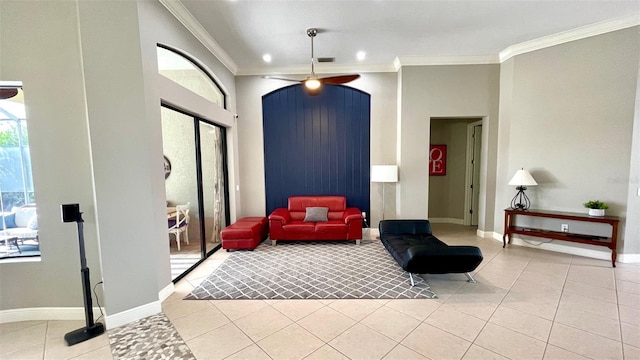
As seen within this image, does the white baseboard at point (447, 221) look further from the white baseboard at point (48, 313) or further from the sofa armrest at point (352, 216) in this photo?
the white baseboard at point (48, 313)

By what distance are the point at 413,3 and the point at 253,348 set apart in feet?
14.0

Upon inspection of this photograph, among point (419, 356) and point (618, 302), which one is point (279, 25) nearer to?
point (419, 356)

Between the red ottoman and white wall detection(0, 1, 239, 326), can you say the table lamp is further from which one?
white wall detection(0, 1, 239, 326)

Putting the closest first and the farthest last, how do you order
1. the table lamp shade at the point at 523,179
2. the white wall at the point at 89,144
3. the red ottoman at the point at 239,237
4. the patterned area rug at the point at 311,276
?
the white wall at the point at 89,144
the patterned area rug at the point at 311,276
the table lamp shade at the point at 523,179
the red ottoman at the point at 239,237

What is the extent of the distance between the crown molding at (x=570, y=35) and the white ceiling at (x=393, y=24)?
2 cm

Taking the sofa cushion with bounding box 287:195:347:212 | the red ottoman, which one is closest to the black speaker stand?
the red ottoman

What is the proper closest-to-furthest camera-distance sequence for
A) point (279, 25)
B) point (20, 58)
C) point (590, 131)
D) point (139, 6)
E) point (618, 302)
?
point (20, 58) < point (139, 6) < point (618, 302) < point (279, 25) < point (590, 131)

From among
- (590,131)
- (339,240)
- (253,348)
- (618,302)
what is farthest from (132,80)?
(590,131)

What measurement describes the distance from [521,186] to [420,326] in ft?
12.1

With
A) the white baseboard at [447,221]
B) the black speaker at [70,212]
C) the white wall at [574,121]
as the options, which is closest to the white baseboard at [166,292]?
the black speaker at [70,212]

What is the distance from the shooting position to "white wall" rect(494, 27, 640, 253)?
3.70m

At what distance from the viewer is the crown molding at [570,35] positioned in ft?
11.8

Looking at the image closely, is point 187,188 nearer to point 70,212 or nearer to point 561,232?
point 70,212

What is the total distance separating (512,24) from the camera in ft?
12.2
